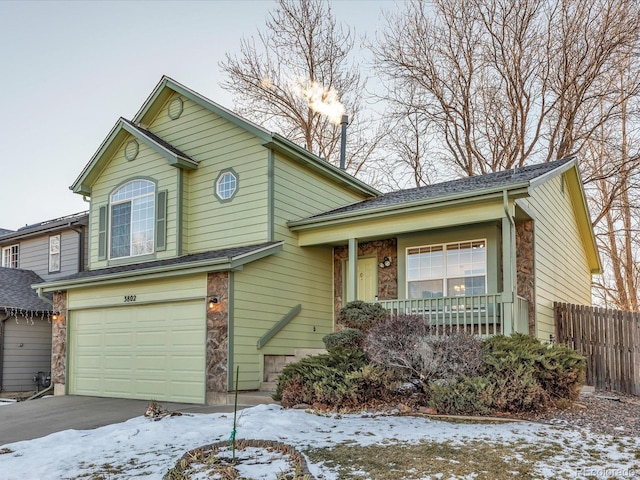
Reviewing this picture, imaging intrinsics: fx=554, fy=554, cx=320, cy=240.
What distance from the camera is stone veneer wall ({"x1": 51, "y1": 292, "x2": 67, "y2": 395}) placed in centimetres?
1241

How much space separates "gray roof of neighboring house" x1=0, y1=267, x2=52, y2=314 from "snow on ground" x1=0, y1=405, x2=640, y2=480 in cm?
936

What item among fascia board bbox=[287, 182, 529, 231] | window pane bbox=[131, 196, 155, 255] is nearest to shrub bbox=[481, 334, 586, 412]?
fascia board bbox=[287, 182, 529, 231]

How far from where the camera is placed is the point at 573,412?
706 cm

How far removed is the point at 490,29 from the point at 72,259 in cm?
1505

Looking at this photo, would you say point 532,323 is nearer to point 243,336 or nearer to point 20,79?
point 243,336

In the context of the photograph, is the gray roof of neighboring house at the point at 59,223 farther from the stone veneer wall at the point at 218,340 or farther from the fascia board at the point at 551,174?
the fascia board at the point at 551,174

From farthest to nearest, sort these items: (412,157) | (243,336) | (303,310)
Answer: (412,157), (303,310), (243,336)

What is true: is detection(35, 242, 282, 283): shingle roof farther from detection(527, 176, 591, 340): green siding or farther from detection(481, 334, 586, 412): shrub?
detection(527, 176, 591, 340): green siding

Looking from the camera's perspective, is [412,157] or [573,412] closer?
[573,412]

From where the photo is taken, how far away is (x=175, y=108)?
13.0 metres

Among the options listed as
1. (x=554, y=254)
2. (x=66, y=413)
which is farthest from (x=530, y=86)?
(x=66, y=413)

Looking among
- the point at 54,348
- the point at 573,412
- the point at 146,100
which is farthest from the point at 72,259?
the point at 573,412

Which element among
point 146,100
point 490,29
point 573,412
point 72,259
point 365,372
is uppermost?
point 490,29

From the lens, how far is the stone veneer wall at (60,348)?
12406mm
